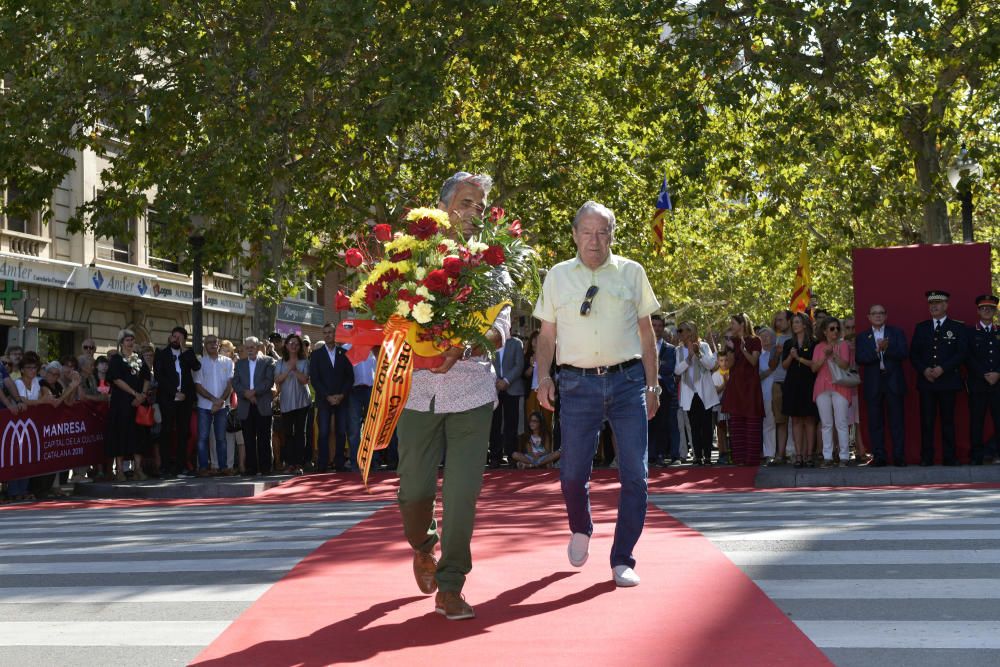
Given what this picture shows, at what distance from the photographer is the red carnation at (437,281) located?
20.9ft

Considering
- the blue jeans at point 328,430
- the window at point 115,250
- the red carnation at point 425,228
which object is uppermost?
the window at point 115,250

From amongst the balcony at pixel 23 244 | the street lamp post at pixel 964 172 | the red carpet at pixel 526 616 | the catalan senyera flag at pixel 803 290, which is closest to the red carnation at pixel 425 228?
the red carpet at pixel 526 616

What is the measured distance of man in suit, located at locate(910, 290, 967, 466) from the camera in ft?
52.9

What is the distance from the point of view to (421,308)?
638 centimetres

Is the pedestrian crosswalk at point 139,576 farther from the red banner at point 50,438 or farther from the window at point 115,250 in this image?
the window at point 115,250

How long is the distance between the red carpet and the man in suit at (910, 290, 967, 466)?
313 inches

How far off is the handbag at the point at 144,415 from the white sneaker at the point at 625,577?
12.6 meters

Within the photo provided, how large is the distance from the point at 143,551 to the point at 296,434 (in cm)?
1018

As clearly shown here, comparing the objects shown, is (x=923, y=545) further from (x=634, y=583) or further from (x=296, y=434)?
(x=296, y=434)

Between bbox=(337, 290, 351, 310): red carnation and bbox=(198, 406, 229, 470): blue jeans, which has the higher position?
bbox=(337, 290, 351, 310): red carnation

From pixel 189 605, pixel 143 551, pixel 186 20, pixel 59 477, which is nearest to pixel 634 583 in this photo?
pixel 189 605

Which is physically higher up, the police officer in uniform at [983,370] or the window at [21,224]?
the window at [21,224]

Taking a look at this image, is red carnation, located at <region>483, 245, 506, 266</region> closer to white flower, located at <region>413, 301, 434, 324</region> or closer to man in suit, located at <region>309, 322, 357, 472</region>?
white flower, located at <region>413, 301, 434, 324</region>

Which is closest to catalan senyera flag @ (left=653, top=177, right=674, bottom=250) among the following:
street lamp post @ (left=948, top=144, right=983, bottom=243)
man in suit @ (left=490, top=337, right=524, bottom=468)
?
street lamp post @ (left=948, top=144, right=983, bottom=243)
